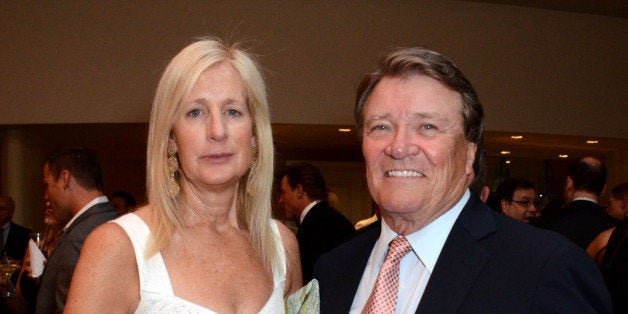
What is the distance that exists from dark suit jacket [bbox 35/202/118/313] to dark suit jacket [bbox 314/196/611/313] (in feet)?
6.04

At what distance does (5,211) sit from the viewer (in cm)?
666

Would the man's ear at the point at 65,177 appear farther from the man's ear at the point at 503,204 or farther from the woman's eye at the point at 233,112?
the man's ear at the point at 503,204

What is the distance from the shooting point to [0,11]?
7113 millimetres

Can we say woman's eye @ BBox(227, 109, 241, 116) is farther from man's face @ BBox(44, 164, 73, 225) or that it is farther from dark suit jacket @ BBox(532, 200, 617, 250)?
dark suit jacket @ BBox(532, 200, 617, 250)

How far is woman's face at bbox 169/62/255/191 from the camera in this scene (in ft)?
6.12

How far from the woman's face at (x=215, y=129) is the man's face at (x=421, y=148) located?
0.39 m

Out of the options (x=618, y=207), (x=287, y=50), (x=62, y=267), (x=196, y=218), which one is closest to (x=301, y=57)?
(x=287, y=50)

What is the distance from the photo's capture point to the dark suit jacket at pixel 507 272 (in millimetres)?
1490

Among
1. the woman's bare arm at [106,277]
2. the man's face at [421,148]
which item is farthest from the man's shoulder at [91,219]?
the man's face at [421,148]

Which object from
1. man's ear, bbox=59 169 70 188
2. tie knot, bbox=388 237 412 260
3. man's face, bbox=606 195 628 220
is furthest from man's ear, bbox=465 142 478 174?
man's face, bbox=606 195 628 220

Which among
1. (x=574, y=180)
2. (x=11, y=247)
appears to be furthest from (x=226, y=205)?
(x=11, y=247)

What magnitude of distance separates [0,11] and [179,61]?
607 centimetres

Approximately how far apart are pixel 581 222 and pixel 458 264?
9.76ft

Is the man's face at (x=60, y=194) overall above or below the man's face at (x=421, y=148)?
below
